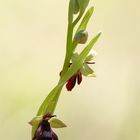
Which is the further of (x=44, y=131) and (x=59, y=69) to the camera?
(x=59, y=69)

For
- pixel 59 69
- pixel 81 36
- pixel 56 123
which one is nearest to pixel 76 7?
pixel 81 36

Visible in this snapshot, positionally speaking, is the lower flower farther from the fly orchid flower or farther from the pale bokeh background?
the pale bokeh background

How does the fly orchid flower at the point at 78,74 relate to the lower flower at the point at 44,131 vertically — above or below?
above

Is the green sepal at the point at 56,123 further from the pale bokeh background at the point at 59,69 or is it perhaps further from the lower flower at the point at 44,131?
the pale bokeh background at the point at 59,69

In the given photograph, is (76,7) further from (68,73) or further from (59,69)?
(59,69)

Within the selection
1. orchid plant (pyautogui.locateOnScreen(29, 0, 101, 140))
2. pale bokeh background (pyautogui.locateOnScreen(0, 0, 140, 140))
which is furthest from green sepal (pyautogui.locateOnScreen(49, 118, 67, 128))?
pale bokeh background (pyautogui.locateOnScreen(0, 0, 140, 140))

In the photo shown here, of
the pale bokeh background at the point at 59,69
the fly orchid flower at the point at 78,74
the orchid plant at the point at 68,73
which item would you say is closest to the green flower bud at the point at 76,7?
the orchid plant at the point at 68,73

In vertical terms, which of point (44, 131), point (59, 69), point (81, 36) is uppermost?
point (81, 36)

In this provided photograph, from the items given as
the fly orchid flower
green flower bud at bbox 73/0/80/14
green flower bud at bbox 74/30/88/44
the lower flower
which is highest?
green flower bud at bbox 73/0/80/14

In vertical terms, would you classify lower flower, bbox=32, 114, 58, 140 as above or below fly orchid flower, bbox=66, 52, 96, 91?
below
